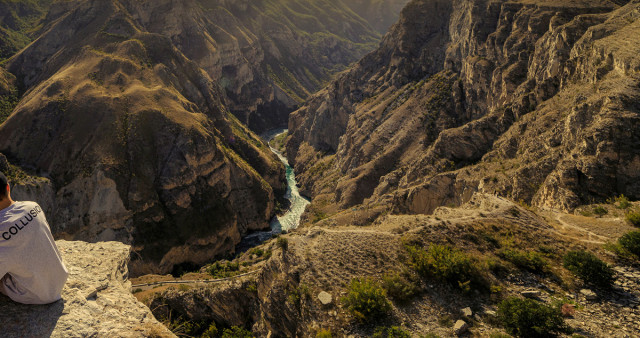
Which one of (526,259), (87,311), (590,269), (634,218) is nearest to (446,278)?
(526,259)

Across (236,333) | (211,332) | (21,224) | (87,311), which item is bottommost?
(211,332)

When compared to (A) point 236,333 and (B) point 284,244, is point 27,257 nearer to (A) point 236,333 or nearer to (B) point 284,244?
(B) point 284,244

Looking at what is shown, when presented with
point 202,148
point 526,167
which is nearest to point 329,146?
point 202,148

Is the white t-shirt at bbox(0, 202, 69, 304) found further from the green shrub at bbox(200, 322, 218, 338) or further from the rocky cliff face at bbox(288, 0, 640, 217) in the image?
the rocky cliff face at bbox(288, 0, 640, 217)

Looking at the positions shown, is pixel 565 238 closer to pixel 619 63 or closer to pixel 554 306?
pixel 554 306

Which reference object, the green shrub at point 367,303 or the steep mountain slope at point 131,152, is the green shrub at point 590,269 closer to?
the green shrub at point 367,303

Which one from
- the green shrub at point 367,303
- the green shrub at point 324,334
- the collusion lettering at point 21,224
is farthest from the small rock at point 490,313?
the collusion lettering at point 21,224
